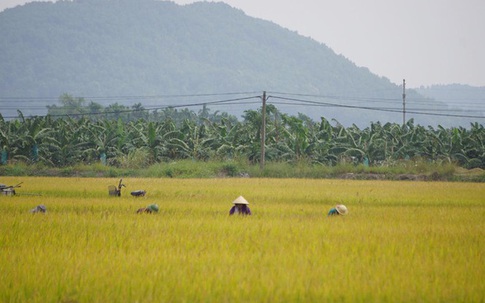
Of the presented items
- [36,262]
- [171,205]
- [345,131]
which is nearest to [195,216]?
[171,205]

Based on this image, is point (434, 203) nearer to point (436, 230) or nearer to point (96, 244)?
point (436, 230)

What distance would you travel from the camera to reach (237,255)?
6.27m

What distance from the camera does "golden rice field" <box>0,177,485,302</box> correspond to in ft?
15.6

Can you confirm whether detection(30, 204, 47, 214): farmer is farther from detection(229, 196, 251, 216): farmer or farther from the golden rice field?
detection(229, 196, 251, 216): farmer

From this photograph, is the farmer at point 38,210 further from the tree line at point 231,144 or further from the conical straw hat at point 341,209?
the tree line at point 231,144

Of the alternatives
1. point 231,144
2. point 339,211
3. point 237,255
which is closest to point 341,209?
point 339,211

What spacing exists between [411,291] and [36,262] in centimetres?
307

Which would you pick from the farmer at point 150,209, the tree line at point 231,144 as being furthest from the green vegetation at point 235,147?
the farmer at point 150,209

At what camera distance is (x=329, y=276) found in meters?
5.29

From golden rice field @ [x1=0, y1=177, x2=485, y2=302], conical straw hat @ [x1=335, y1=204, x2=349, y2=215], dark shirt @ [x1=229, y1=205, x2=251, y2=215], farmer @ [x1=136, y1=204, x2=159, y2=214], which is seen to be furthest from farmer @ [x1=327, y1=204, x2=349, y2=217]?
farmer @ [x1=136, y1=204, x2=159, y2=214]

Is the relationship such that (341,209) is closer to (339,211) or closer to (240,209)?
(339,211)

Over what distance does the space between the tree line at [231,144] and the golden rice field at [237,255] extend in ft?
55.6

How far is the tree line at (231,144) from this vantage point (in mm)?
28094

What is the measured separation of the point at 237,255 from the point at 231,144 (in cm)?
2212
